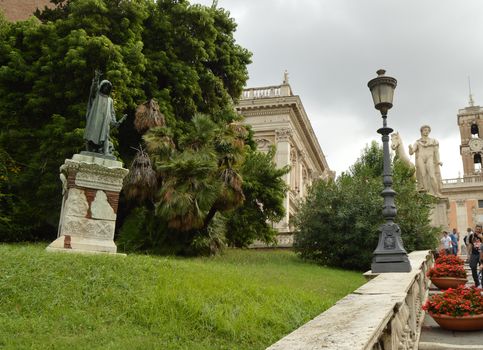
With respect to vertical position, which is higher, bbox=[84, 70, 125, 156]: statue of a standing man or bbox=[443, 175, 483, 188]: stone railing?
bbox=[443, 175, 483, 188]: stone railing

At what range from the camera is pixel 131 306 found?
21.2 feet

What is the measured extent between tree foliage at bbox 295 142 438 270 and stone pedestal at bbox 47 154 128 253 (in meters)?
9.24

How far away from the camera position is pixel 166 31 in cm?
2072

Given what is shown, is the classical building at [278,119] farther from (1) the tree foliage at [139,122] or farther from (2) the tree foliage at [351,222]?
(2) the tree foliage at [351,222]

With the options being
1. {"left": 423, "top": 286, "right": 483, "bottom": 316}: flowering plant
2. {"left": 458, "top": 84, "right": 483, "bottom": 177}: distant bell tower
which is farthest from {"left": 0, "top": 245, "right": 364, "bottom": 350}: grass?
{"left": 458, "top": 84, "right": 483, "bottom": 177}: distant bell tower

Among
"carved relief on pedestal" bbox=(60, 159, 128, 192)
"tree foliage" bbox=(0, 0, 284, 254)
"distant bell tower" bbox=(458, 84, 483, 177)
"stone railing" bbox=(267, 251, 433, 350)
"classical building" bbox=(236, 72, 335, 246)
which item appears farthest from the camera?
"distant bell tower" bbox=(458, 84, 483, 177)

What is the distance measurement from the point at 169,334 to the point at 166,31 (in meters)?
17.4

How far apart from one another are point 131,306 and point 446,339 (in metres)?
4.25

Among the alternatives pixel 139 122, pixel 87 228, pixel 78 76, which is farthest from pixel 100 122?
pixel 78 76

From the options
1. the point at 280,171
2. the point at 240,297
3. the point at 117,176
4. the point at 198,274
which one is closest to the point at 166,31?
the point at 280,171

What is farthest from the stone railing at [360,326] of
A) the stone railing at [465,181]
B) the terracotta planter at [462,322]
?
the stone railing at [465,181]

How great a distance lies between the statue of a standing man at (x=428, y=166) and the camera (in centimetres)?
2250

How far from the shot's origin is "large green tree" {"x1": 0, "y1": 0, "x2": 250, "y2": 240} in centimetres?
1712

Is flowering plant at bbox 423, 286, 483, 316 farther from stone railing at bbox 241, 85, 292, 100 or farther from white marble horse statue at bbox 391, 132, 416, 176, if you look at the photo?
stone railing at bbox 241, 85, 292, 100
